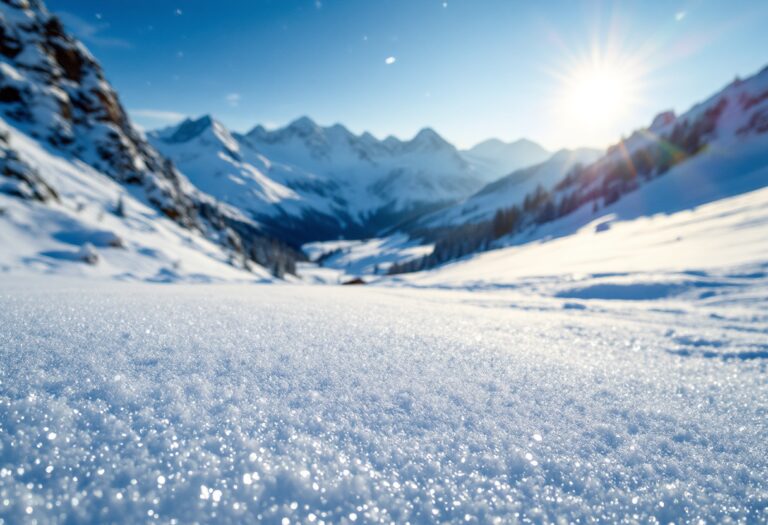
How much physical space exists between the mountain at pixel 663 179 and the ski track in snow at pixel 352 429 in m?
51.8

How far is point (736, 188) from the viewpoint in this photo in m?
44.9

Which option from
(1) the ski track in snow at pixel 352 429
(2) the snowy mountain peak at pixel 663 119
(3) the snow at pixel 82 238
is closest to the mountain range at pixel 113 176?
(3) the snow at pixel 82 238

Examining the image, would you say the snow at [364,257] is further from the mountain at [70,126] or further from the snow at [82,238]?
the snow at [82,238]

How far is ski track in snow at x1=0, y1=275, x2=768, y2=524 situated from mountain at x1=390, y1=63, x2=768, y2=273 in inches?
2039

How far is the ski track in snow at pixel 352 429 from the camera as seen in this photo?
125 centimetres

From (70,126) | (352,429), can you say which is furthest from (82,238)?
(70,126)

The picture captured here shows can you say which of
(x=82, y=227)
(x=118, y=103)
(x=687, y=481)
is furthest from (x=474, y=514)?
(x=118, y=103)

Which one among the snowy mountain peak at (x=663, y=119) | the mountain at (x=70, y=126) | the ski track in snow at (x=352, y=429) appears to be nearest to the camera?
the ski track in snow at (x=352, y=429)

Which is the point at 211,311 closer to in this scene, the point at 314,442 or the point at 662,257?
the point at 314,442

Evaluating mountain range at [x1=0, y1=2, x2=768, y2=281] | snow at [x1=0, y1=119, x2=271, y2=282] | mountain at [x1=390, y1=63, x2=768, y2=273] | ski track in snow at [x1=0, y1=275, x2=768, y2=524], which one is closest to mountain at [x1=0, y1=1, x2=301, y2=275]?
mountain range at [x1=0, y1=2, x2=768, y2=281]

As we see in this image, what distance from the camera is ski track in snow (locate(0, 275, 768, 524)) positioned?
1249mm

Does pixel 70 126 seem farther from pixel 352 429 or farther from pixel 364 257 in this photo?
pixel 364 257

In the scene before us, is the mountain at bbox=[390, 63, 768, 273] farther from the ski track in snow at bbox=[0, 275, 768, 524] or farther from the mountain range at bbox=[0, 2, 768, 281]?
the ski track in snow at bbox=[0, 275, 768, 524]

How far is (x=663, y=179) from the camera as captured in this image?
66.8 meters
